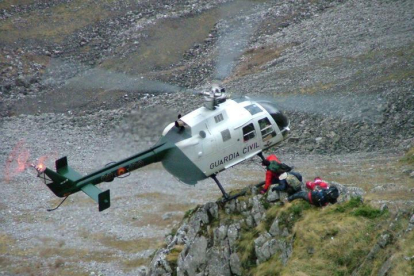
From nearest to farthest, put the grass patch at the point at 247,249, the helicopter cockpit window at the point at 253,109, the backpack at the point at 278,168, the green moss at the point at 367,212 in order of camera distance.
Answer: the green moss at the point at 367,212
the grass patch at the point at 247,249
the backpack at the point at 278,168
the helicopter cockpit window at the point at 253,109

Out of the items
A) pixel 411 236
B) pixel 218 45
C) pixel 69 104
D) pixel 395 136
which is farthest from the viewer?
pixel 218 45

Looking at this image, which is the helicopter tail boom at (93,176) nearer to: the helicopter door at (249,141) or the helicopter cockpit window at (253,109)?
the helicopter door at (249,141)

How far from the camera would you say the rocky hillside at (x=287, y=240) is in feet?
55.0

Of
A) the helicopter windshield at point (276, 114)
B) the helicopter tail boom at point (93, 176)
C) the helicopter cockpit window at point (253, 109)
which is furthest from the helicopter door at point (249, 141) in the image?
the helicopter tail boom at point (93, 176)

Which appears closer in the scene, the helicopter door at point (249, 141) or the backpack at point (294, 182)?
the backpack at point (294, 182)

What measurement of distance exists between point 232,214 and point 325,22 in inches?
1401

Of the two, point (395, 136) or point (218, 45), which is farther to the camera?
point (218, 45)

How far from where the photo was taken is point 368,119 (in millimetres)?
38250

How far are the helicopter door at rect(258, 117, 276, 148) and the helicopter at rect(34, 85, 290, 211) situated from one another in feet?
0.59

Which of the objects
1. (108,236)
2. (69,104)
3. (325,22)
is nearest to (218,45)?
(325,22)

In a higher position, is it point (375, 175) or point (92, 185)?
point (92, 185)

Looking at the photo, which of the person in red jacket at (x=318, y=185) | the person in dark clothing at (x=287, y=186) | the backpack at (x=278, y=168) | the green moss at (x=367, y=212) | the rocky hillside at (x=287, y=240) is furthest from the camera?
the backpack at (x=278, y=168)

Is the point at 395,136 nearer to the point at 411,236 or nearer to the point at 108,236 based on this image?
the point at 108,236

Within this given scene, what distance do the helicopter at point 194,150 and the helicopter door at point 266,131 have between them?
181 mm
